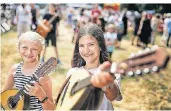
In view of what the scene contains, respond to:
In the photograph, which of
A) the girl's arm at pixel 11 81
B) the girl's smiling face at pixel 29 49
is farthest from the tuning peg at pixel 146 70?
the girl's arm at pixel 11 81

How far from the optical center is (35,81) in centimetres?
256

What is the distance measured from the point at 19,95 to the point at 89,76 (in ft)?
2.41

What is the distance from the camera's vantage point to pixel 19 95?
2.65 meters

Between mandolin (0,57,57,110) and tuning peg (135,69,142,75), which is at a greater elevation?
tuning peg (135,69,142,75)

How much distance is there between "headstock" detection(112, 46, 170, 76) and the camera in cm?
167

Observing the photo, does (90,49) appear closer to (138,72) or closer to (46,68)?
(46,68)

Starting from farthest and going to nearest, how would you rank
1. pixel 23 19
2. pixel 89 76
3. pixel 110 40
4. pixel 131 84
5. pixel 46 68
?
pixel 23 19 < pixel 131 84 < pixel 110 40 < pixel 46 68 < pixel 89 76

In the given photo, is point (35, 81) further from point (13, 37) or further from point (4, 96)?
point (13, 37)

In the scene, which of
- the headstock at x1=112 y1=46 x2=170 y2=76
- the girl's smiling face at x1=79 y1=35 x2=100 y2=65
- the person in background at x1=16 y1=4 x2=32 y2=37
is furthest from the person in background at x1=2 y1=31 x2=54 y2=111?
the person in background at x1=16 y1=4 x2=32 y2=37

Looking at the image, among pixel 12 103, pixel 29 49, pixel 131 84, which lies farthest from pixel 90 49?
pixel 131 84

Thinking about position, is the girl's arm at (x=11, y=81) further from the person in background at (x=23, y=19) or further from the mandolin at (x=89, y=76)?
the person in background at (x=23, y=19)

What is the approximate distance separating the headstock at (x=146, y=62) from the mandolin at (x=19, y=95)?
2.74ft

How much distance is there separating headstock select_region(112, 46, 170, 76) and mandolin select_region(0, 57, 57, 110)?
83 cm

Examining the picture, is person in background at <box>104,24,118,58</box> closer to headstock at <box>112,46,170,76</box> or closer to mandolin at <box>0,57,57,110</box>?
mandolin at <box>0,57,57,110</box>
